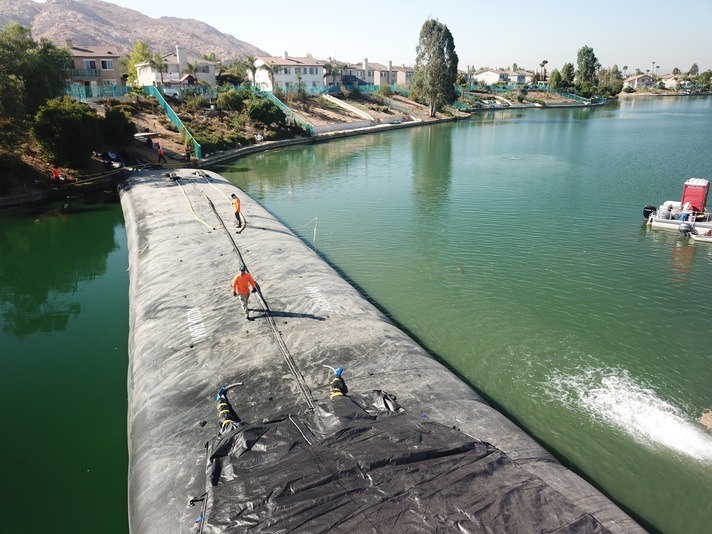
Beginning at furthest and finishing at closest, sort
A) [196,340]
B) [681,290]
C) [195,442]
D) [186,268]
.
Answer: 1. [681,290]
2. [186,268]
3. [196,340]
4. [195,442]

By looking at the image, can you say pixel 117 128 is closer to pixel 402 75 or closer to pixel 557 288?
pixel 557 288

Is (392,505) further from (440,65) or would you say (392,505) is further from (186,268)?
(440,65)

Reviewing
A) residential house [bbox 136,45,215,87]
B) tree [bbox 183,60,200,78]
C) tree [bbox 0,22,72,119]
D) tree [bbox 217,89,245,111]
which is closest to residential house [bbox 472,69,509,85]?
residential house [bbox 136,45,215,87]

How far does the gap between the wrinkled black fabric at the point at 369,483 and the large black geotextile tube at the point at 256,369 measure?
176 millimetres

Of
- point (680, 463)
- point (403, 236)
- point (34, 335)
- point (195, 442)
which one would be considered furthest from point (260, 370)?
point (403, 236)

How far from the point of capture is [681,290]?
19000mm

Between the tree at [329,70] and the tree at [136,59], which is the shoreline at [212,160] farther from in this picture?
the tree at [136,59]

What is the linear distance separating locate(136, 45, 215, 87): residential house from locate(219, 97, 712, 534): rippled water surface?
3599cm

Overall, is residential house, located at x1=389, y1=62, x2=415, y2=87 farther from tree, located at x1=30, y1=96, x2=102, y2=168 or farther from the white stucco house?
tree, located at x1=30, y1=96, x2=102, y2=168

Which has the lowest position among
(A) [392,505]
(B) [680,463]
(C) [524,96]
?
(B) [680,463]

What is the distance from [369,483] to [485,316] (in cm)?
1175

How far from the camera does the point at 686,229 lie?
2481cm

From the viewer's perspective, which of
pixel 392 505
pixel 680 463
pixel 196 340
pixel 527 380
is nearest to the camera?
pixel 392 505

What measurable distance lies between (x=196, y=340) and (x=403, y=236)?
15577 millimetres
